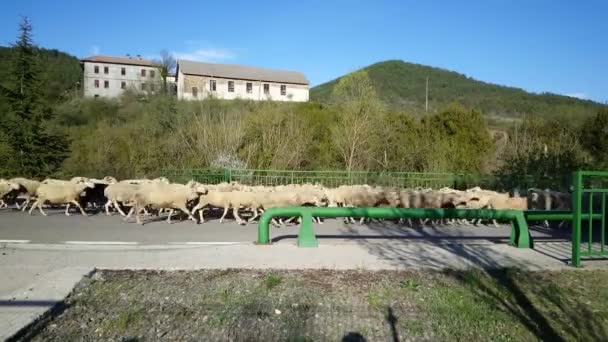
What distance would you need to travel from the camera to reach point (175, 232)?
10938mm

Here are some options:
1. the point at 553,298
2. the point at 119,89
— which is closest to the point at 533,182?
the point at 553,298

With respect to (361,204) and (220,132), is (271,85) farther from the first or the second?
(361,204)

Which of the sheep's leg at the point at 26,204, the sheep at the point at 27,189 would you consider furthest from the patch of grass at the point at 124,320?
the sheep at the point at 27,189

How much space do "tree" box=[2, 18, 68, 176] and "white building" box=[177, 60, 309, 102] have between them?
4337 centimetres

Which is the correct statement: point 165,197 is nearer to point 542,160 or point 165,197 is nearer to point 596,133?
point 542,160

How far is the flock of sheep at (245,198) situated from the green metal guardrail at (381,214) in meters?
4.72

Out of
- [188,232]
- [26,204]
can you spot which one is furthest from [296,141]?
[188,232]

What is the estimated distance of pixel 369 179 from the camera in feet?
66.5

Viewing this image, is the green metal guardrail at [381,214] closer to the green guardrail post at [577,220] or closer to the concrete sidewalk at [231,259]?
the concrete sidewalk at [231,259]

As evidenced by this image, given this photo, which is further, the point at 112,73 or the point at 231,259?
the point at 112,73

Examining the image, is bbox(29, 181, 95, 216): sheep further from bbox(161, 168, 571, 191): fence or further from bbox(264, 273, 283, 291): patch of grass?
bbox(264, 273, 283, 291): patch of grass

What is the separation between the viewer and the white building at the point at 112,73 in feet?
257

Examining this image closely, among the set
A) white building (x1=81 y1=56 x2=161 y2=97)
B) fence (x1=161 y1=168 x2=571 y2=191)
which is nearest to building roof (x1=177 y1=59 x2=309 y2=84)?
white building (x1=81 y1=56 x2=161 y2=97)

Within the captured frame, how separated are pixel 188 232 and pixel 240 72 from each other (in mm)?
A: 62417
